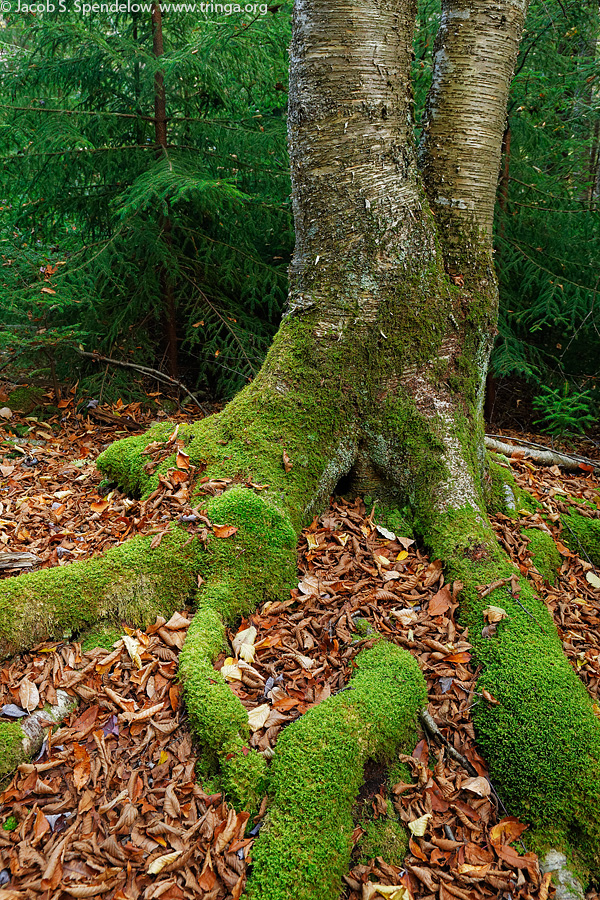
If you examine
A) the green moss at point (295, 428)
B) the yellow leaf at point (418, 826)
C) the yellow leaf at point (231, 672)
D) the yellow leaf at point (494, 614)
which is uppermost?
the green moss at point (295, 428)

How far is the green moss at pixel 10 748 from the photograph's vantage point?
2.26 meters

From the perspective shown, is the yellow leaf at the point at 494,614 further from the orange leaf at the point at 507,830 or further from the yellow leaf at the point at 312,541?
the yellow leaf at the point at 312,541

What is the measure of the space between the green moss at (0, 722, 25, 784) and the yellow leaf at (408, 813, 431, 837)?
5.57 feet

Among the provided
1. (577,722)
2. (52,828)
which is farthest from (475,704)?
(52,828)

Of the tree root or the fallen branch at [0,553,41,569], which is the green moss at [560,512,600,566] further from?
the fallen branch at [0,553,41,569]

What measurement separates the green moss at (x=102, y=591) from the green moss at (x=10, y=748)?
1.40 feet

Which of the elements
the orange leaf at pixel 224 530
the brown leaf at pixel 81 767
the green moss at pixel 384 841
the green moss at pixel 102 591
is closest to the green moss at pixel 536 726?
the green moss at pixel 384 841

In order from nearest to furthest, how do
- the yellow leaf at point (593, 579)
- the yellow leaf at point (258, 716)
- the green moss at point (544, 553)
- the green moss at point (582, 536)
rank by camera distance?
the yellow leaf at point (258, 716), the green moss at point (544, 553), the yellow leaf at point (593, 579), the green moss at point (582, 536)

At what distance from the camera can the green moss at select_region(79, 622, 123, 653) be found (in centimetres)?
277

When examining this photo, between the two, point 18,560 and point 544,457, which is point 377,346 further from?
point 544,457

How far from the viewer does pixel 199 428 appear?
380 centimetres

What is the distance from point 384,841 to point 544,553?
7.67 ft

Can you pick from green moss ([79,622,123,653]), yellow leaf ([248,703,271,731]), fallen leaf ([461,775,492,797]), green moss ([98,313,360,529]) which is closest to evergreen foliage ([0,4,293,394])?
green moss ([98,313,360,529])

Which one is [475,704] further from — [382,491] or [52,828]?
[52,828]
